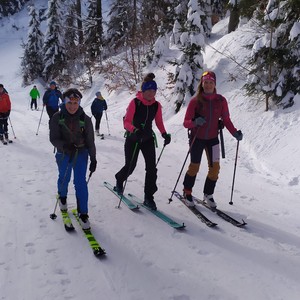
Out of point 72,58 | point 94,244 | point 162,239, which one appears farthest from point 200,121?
point 72,58

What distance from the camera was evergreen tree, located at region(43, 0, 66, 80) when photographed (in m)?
35.2

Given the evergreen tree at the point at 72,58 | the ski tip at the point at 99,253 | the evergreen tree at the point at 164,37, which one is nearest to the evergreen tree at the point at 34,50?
the evergreen tree at the point at 72,58

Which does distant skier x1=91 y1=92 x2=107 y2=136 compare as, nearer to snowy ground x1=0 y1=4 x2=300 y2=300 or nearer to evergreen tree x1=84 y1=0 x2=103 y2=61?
snowy ground x1=0 y1=4 x2=300 y2=300

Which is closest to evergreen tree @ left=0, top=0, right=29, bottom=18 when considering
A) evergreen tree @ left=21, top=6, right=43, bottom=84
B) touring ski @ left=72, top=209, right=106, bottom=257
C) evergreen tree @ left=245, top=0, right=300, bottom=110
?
evergreen tree @ left=21, top=6, right=43, bottom=84

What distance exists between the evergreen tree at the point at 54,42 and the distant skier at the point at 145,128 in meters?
31.7

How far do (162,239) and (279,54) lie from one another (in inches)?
295

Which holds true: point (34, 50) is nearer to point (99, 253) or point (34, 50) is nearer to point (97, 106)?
point (97, 106)

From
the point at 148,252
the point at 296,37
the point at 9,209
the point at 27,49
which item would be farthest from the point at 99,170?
the point at 27,49

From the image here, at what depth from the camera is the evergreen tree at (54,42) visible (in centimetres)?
3525

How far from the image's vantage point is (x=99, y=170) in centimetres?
831

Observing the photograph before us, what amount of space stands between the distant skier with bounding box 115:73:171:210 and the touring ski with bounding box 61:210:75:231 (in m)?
1.31

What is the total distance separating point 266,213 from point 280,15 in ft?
21.7

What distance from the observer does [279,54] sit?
32.4ft

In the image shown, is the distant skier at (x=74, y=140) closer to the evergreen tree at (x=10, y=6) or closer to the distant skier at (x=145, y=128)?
the distant skier at (x=145, y=128)
